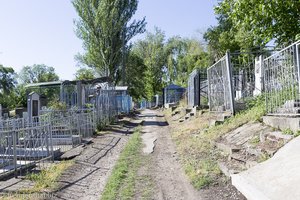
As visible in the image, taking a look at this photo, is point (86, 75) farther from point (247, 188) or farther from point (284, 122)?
point (247, 188)

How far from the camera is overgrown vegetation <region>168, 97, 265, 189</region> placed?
22.9 ft

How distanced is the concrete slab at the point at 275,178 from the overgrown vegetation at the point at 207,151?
0.85 m

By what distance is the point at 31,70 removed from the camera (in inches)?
3804

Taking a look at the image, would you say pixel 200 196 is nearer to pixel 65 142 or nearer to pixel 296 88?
pixel 296 88

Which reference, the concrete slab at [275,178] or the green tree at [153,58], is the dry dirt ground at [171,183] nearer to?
the concrete slab at [275,178]

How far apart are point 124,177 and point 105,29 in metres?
27.7

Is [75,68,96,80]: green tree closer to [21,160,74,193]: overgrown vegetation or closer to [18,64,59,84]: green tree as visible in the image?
[21,160,74,193]: overgrown vegetation

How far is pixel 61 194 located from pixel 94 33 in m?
28.9

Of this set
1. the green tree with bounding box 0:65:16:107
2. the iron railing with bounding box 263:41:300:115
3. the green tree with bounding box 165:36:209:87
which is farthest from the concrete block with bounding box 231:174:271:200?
the green tree with bounding box 0:65:16:107

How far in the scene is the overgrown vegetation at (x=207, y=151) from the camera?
22.9 ft

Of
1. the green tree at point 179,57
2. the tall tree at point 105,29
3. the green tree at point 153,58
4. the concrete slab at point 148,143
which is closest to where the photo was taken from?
the concrete slab at point 148,143

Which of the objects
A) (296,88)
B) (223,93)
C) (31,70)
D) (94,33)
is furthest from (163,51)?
(296,88)

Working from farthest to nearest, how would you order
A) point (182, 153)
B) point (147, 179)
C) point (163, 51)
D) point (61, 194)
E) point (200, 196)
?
point (163, 51), point (182, 153), point (147, 179), point (61, 194), point (200, 196)

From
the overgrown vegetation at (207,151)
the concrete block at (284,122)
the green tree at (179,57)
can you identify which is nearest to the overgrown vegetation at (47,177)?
the overgrown vegetation at (207,151)
